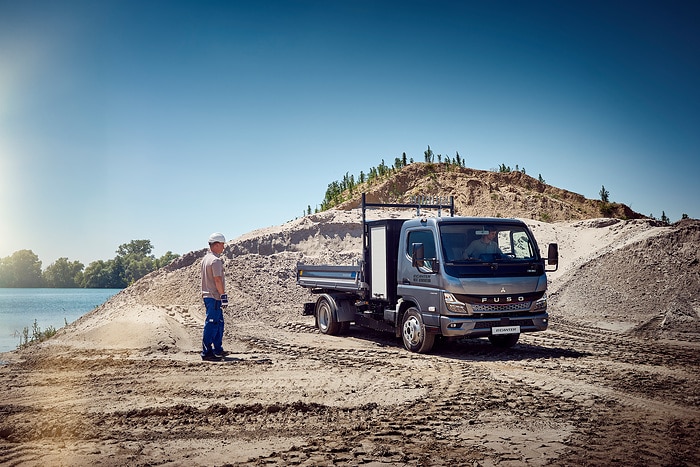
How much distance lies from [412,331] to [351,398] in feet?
13.1

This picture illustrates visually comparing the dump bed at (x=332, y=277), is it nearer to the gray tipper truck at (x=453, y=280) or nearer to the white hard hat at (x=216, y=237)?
the gray tipper truck at (x=453, y=280)

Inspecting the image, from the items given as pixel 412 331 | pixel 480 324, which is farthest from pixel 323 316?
pixel 480 324

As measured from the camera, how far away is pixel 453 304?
11.0 meters

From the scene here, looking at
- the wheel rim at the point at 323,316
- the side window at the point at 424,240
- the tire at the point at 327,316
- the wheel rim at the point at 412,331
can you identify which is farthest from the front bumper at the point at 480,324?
the wheel rim at the point at 323,316

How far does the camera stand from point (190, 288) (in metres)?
23.8

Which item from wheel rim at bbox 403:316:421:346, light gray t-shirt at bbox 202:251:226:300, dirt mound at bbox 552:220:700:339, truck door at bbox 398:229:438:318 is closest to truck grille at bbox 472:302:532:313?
truck door at bbox 398:229:438:318

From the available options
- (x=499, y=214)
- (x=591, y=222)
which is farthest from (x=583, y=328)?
(x=499, y=214)

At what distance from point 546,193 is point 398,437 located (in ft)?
181

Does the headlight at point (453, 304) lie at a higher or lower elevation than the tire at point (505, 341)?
higher

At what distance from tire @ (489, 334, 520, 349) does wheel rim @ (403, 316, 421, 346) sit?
1895 millimetres

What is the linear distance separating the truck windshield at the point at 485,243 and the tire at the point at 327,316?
4.00 metres

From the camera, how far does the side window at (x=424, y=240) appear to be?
11805mm

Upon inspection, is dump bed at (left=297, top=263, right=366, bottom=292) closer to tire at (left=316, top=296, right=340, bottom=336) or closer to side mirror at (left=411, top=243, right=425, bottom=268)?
tire at (left=316, top=296, right=340, bottom=336)

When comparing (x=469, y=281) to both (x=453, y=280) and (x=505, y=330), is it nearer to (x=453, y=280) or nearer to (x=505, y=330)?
(x=453, y=280)
